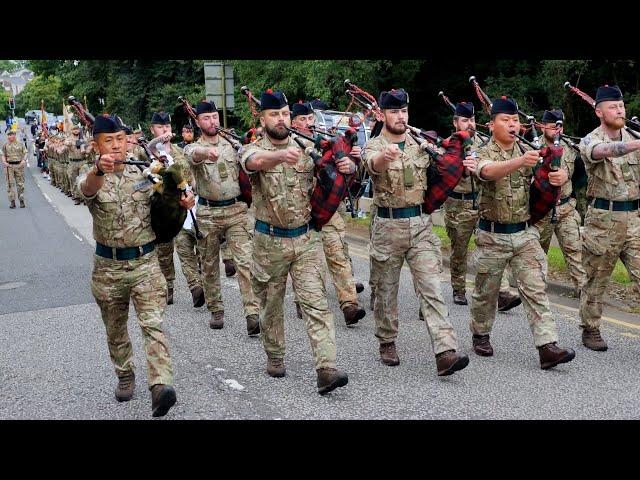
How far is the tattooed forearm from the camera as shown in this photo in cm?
606

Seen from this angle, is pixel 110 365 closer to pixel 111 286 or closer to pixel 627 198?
pixel 111 286

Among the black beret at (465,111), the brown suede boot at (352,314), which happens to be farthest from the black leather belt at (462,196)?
the brown suede boot at (352,314)

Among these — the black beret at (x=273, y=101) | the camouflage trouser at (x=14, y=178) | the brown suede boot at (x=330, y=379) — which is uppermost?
the black beret at (x=273, y=101)

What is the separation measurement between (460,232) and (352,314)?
1.71 meters

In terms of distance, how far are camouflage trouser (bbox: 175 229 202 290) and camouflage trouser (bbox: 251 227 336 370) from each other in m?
2.77

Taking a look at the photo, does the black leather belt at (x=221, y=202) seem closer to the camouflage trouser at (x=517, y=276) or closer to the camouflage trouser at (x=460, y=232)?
the camouflage trouser at (x=460, y=232)

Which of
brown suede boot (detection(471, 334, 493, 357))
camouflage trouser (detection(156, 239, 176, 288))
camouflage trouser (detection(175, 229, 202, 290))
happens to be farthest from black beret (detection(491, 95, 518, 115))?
camouflage trouser (detection(156, 239, 176, 288))

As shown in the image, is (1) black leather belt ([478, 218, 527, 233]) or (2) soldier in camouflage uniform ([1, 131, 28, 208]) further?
(2) soldier in camouflage uniform ([1, 131, 28, 208])

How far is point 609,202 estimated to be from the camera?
6.52 m

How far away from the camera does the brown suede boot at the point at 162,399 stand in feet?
16.8

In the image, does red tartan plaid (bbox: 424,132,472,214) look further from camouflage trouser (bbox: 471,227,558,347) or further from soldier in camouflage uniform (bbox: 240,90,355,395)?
soldier in camouflage uniform (bbox: 240,90,355,395)

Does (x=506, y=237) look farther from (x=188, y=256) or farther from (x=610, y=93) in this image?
(x=188, y=256)

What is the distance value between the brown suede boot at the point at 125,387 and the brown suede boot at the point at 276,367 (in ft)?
3.66

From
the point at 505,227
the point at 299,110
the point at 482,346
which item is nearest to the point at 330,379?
the point at 482,346
